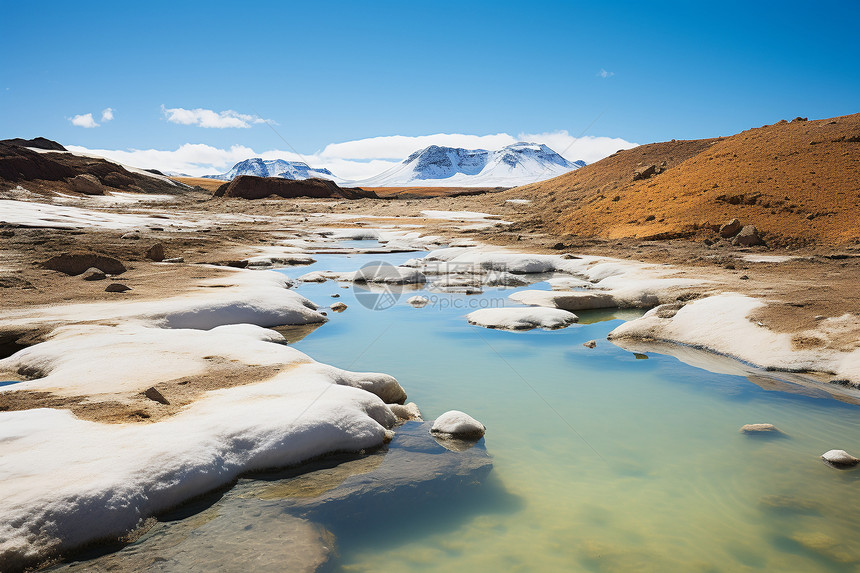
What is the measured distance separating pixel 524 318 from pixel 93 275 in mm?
10784

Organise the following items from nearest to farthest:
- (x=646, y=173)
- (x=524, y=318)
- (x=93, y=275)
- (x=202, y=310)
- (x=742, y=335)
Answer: (x=742, y=335)
(x=202, y=310)
(x=524, y=318)
(x=93, y=275)
(x=646, y=173)

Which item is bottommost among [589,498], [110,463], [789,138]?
[589,498]

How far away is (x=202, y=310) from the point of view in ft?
34.7

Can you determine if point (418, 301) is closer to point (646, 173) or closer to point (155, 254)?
point (155, 254)

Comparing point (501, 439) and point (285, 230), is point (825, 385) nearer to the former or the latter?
point (501, 439)

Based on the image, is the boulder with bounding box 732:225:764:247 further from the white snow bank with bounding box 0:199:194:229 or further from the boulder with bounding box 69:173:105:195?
the boulder with bounding box 69:173:105:195

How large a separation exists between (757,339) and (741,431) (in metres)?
3.02

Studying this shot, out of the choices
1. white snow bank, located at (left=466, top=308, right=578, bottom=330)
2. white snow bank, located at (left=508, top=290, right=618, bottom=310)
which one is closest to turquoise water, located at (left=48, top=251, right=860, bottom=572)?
white snow bank, located at (left=466, top=308, right=578, bottom=330)

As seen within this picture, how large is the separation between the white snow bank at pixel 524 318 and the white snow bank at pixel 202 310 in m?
3.68

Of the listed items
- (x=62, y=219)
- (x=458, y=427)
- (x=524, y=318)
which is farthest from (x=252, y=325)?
(x=62, y=219)

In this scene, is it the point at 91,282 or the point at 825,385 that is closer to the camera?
the point at 825,385

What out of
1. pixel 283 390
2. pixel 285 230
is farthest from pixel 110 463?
pixel 285 230

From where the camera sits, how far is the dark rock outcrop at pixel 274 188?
6794cm

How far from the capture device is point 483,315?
1233cm
